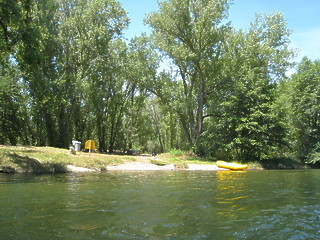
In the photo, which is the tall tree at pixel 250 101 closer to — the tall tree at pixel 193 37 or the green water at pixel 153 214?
the tall tree at pixel 193 37

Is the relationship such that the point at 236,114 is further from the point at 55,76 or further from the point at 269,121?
the point at 55,76

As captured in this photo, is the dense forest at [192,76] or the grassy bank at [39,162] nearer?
the grassy bank at [39,162]

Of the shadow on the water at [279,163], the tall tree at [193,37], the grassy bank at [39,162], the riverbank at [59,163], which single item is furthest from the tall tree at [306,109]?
the grassy bank at [39,162]

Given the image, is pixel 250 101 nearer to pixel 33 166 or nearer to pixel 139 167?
pixel 139 167

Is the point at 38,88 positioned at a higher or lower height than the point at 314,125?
higher

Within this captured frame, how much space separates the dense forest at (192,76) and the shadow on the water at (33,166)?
491 inches

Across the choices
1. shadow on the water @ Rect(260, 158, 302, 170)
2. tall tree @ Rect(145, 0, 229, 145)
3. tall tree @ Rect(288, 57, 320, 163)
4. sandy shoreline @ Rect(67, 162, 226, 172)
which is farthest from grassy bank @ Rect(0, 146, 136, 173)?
tall tree @ Rect(288, 57, 320, 163)

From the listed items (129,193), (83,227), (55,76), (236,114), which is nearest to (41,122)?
(55,76)

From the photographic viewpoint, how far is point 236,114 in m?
Result: 32.8

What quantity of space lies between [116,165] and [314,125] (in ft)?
94.1

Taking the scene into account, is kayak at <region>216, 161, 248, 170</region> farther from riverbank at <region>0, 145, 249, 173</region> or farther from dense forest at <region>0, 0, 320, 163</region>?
dense forest at <region>0, 0, 320, 163</region>

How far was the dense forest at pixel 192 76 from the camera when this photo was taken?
31.7 m

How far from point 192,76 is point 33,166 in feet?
80.8

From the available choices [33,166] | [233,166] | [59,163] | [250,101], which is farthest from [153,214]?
[250,101]
